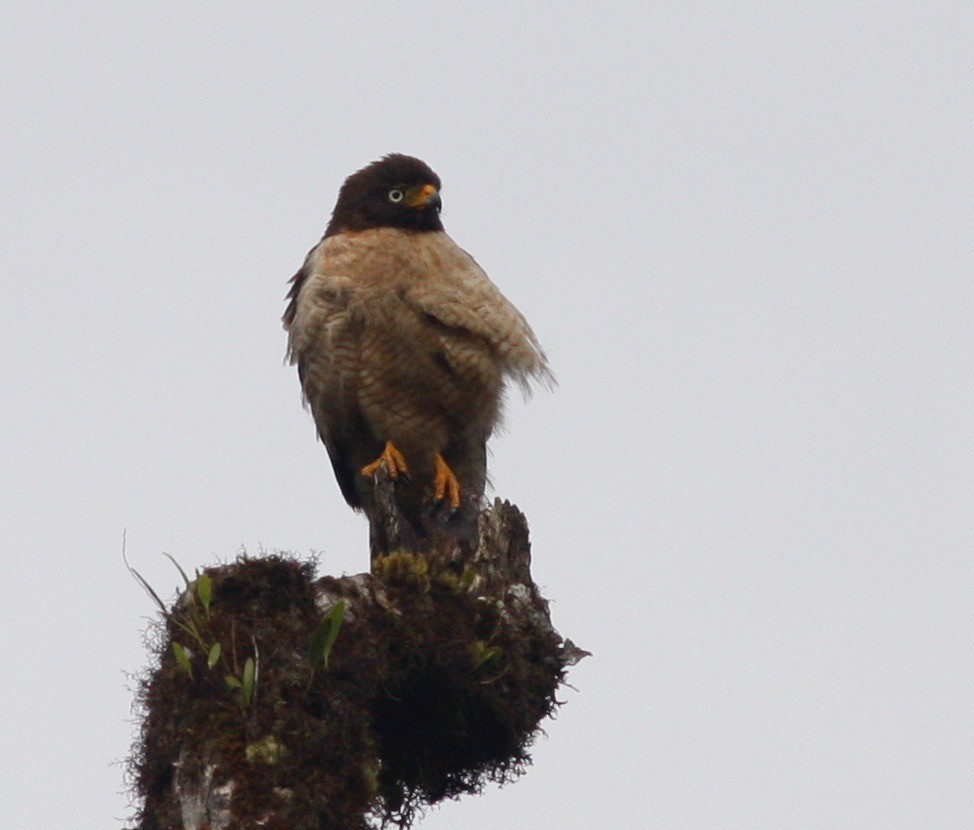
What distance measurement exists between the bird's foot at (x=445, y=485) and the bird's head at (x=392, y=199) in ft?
4.60

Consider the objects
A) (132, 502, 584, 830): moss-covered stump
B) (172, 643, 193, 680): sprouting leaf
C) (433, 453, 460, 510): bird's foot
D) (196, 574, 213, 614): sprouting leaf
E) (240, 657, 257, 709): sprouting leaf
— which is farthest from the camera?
(433, 453, 460, 510): bird's foot

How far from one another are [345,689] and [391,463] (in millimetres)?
3396

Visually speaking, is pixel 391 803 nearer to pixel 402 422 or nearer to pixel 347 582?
pixel 347 582

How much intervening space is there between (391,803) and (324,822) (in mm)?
1174

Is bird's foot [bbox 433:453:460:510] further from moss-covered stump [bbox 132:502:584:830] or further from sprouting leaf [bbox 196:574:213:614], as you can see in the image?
sprouting leaf [bbox 196:574:213:614]

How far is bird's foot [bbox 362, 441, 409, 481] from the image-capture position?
898cm

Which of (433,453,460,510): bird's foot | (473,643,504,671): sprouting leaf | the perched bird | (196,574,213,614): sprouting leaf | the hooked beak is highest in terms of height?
the hooked beak

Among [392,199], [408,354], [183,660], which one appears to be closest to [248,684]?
[183,660]

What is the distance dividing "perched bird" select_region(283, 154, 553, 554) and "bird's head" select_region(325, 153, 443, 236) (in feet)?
0.06

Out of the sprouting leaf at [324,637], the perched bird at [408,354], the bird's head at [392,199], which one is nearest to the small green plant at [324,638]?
the sprouting leaf at [324,637]

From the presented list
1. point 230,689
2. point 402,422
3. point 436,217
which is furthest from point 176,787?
point 436,217

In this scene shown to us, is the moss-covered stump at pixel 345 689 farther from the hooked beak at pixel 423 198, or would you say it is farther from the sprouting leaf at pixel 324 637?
the hooked beak at pixel 423 198

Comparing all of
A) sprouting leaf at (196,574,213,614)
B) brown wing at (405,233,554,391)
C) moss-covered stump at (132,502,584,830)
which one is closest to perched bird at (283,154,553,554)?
brown wing at (405,233,554,391)

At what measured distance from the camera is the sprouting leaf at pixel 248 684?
5.49 meters
